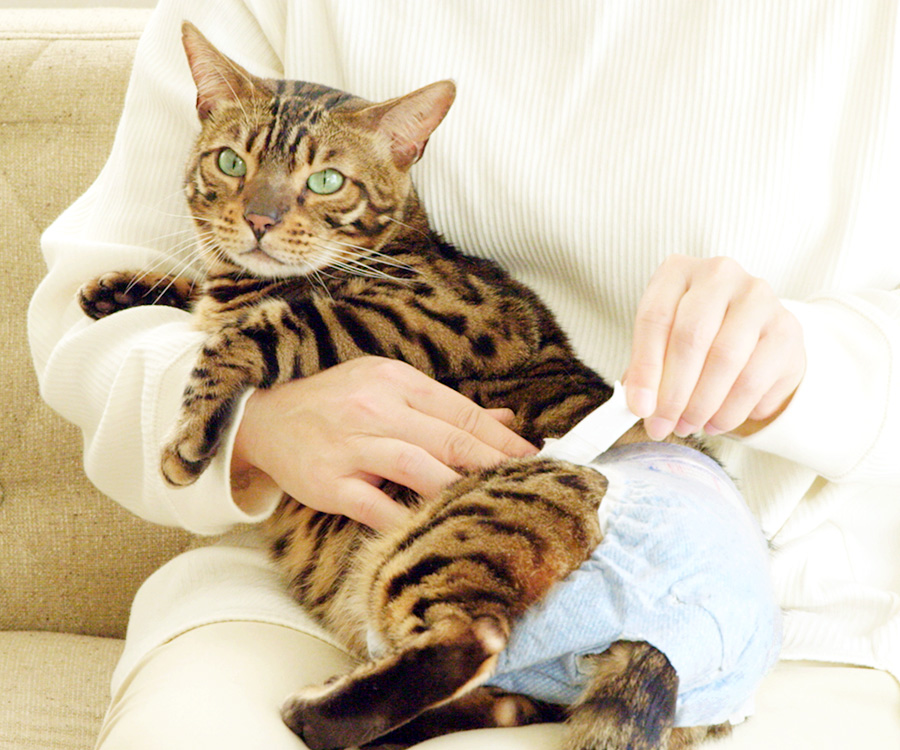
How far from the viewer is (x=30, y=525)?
1.65 metres

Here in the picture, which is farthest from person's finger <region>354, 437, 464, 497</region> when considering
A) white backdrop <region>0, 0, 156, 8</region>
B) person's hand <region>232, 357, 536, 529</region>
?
white backdrop <region>0, 0, 156, 8</region>

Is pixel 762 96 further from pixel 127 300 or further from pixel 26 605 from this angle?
pixel 26 605

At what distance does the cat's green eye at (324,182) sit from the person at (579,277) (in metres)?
0.15

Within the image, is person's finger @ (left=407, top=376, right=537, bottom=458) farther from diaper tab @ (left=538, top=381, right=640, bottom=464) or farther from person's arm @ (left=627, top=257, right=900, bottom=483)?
person's arm @ (left=627, top=257, right=900, bottom=483)

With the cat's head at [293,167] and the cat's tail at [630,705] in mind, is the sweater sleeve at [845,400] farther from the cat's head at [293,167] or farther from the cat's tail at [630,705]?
the cat's head at [293,167]

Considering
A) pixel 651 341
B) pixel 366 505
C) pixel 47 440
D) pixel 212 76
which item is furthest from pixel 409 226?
pixel 47 440

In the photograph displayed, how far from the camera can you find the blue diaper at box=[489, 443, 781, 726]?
72 cm

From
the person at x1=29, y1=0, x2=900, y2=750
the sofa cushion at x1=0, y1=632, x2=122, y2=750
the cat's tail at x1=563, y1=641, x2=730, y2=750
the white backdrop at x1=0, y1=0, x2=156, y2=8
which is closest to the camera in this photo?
the cat's tail at x1=563, y1=641, x2=730, y2=750

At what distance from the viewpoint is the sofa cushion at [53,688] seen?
4.45ft

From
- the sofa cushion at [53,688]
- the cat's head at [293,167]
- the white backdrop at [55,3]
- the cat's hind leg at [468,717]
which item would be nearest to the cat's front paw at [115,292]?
the cat's head at [293,167]

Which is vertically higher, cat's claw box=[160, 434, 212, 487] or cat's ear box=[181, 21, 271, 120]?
cat's ear box=[181, 21, 271, 120]

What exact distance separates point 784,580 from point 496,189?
64 centimetres

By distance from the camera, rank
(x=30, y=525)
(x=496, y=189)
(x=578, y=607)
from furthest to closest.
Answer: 1. (x=30, y=525)
2. (x=496, y=189)
3. (x=578, y=607)

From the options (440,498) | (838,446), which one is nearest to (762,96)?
(838,446)
